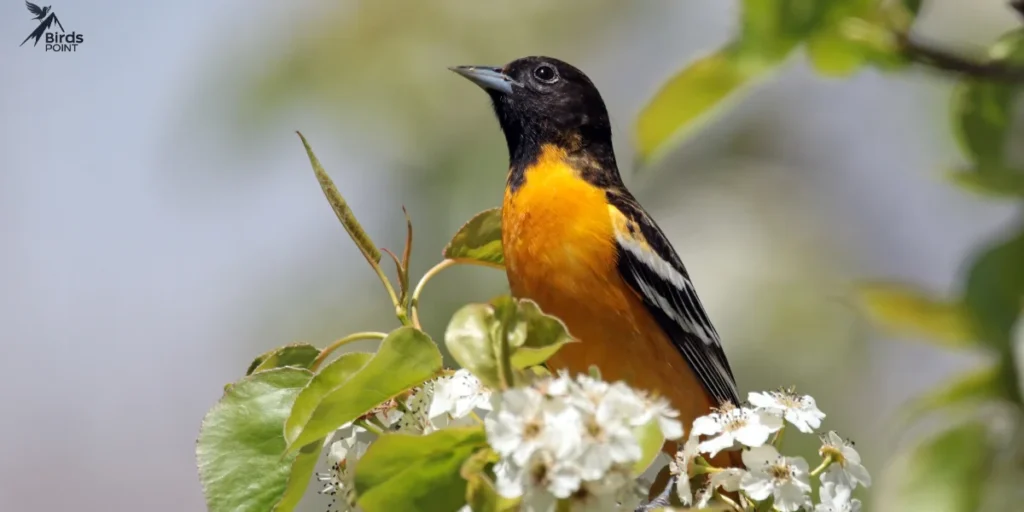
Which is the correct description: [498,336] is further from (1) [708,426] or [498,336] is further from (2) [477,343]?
(1) [708,426]

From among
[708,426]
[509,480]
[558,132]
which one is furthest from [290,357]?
[558,132]

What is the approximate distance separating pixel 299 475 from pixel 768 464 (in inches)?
27.8

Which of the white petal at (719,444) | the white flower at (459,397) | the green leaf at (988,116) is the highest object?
the green leaf at (988,116)

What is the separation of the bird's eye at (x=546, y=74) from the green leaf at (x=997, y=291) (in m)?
2.61

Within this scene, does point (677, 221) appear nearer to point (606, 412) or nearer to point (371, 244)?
point (371, 244)

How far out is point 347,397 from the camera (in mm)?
1338

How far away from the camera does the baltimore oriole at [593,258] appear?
2646 millimetres

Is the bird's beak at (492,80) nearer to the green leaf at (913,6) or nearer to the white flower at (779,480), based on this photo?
the white flower at (779,480)

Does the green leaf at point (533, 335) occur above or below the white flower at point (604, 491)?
above

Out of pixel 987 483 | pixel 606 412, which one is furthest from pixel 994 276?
pixel 606 412

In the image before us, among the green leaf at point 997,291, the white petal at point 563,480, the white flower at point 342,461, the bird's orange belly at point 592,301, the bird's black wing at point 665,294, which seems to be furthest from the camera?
the bird's black wing at point 665,294

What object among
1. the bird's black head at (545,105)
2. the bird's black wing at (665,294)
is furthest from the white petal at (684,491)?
the bird's black head at (545,105)

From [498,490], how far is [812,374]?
10.7ft

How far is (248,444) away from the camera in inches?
59.4
